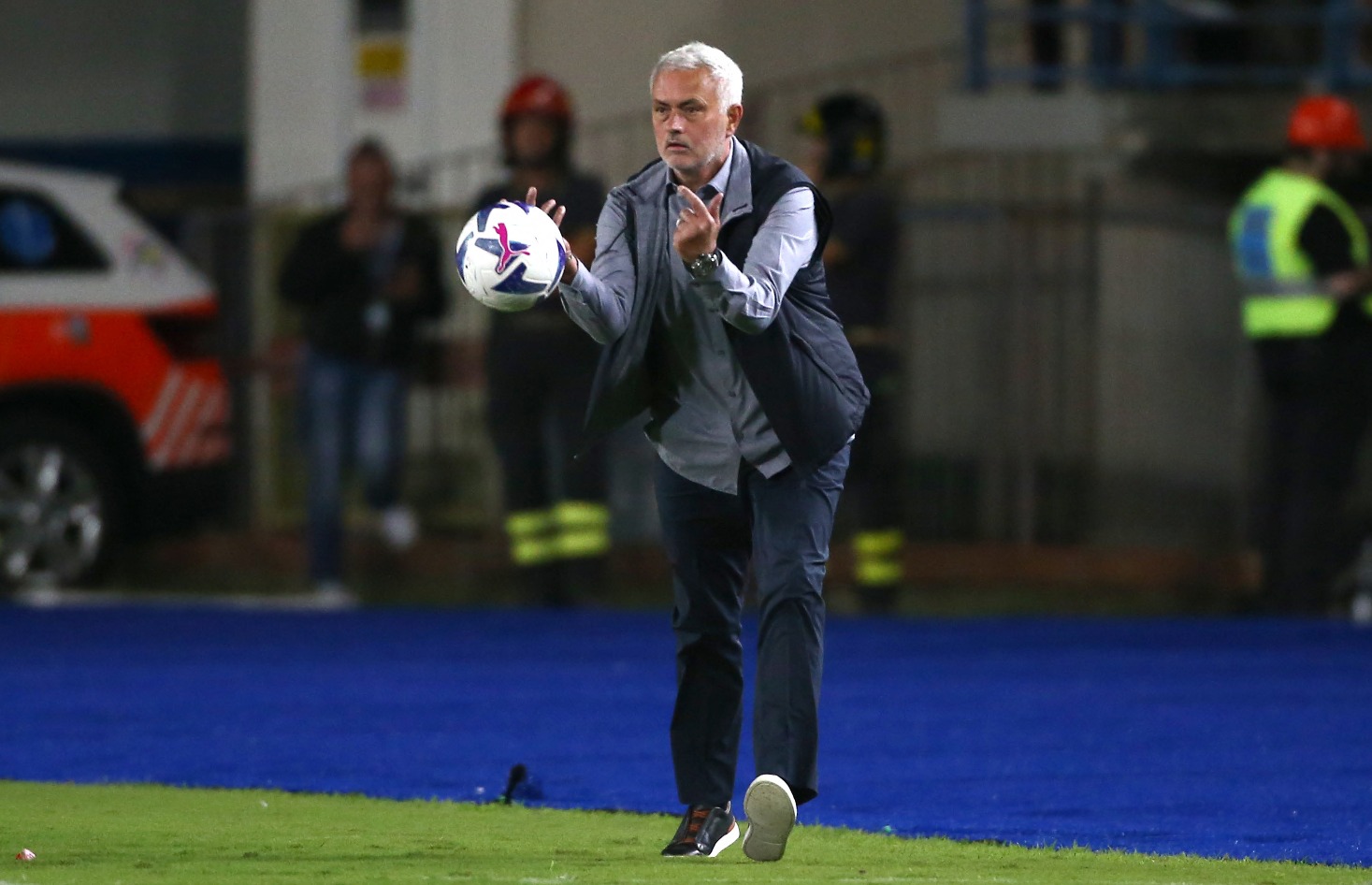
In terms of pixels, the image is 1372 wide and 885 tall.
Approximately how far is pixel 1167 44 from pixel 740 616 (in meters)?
9.84

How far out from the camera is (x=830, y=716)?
971 cm

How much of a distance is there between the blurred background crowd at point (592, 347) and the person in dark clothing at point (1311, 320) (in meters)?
0.18

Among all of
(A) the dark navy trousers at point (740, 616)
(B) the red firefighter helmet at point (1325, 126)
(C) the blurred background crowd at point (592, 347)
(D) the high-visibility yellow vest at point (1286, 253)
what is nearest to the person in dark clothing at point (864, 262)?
(C) the blurred background crowd at point (592, 347)

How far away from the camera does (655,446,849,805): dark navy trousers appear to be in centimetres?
629

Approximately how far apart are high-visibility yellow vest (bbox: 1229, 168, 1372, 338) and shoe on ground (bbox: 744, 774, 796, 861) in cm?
745

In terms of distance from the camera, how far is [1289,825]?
277 inches

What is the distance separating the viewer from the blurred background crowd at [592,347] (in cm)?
1372

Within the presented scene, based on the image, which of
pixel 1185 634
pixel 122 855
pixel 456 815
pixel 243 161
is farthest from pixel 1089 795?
pixel 243 161

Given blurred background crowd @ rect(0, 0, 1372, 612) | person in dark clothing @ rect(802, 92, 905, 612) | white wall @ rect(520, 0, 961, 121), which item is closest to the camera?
person in dark clothing @ rect(802, 92, 905, 612)

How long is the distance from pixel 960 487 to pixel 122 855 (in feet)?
31.0

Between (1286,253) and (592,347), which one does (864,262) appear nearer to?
(592,347)

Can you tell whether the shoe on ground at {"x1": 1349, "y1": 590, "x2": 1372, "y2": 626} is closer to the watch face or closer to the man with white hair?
the man with white hair

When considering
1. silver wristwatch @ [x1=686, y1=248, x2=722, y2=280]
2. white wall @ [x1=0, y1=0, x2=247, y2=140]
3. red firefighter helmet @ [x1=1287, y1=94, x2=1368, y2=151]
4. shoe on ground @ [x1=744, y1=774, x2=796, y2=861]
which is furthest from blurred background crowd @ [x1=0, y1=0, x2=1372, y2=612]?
silver wristwatch @ [x1=686, y1=248, x2=722, y2=280]

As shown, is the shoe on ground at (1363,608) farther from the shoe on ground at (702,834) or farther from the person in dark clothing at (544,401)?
the shoe on ground at (702,834)
